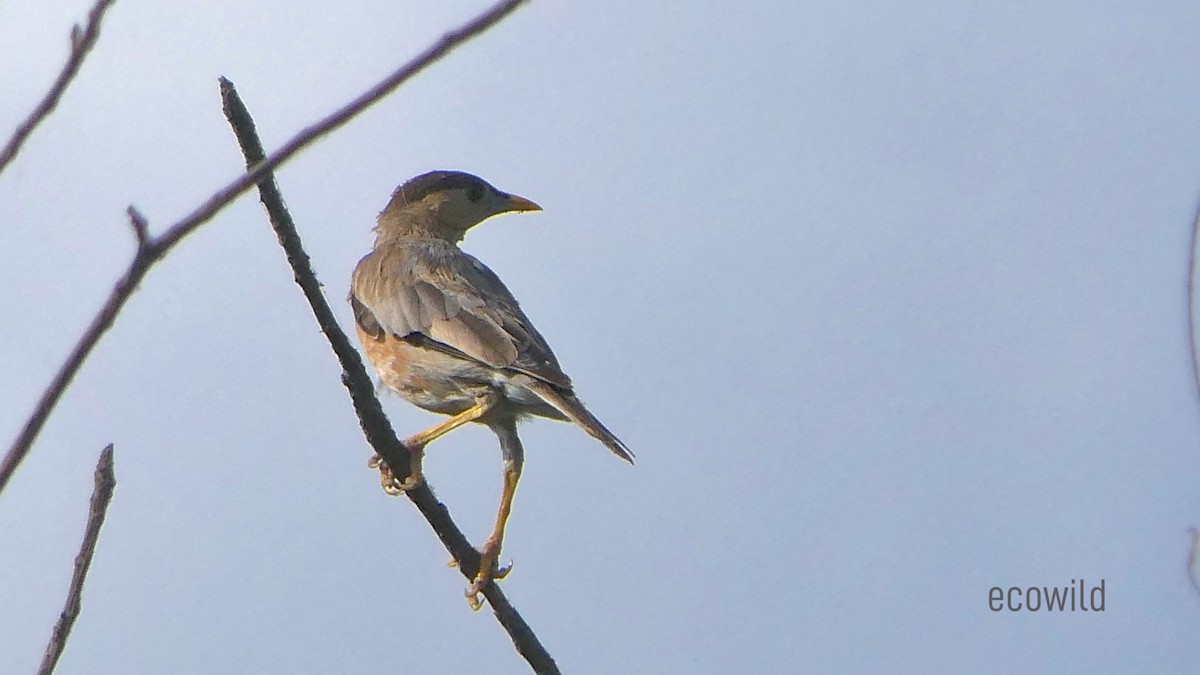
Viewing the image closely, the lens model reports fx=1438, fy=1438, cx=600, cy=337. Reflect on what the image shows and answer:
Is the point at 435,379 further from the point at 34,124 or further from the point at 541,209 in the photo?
the point at 34,124

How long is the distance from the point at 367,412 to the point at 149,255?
12.9 feet

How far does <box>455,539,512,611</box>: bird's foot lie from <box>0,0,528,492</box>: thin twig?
15.1ft

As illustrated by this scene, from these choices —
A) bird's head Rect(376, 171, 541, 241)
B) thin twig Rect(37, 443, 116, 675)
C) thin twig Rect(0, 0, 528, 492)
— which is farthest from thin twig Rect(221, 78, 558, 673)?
bird's head Rect(376, 171, 541, 241)

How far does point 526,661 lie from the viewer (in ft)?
18.1

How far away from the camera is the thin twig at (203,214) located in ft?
4.99

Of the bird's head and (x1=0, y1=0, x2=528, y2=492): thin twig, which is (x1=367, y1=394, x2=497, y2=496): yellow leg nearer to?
the bird's head

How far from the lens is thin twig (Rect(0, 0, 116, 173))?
185 cm

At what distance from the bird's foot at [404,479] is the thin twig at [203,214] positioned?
4225 millimetres

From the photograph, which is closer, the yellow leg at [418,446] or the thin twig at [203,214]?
the thin twig at [203,214]

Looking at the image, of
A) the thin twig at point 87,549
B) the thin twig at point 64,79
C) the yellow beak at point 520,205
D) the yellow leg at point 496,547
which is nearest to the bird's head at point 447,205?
the yellow beak at point 520,205

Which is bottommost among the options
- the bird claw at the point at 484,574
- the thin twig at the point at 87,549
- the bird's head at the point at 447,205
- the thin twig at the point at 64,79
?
the thin twig at the point at 87,549

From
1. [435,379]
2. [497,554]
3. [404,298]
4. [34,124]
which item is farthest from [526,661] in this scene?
[34,124]

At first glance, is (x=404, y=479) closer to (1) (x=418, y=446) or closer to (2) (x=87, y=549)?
(1) (x=418, y=446)

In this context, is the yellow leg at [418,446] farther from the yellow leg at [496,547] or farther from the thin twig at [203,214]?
the thin twig at [203,214]
